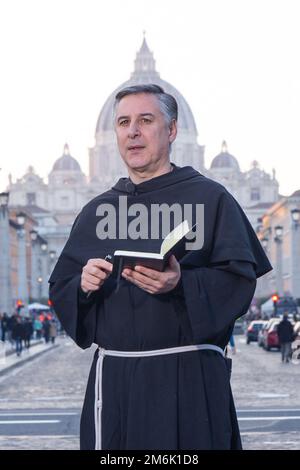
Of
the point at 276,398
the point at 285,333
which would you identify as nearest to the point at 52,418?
the point at 276,398

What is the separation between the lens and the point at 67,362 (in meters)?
40.2

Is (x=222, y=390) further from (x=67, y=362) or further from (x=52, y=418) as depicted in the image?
(x=67, y=362)

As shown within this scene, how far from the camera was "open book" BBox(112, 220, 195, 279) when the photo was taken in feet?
16.3

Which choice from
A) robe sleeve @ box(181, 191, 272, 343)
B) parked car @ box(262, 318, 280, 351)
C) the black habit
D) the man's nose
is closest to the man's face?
the man's nose

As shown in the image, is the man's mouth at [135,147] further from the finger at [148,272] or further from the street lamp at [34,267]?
the street lamp at [34,267]

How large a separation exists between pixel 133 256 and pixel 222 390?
0.65 metres

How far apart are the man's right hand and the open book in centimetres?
4

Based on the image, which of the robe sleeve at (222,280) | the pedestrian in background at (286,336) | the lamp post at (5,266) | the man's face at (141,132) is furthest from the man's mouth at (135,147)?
the lamp post at (5,266)

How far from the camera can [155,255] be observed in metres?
4.96

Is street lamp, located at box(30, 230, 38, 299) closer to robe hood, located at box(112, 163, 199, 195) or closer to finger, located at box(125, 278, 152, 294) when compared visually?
robe hood, located at box(112, 163, 199, 195)

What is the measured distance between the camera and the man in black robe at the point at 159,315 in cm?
520

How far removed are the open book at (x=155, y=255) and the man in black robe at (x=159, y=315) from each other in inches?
1.2

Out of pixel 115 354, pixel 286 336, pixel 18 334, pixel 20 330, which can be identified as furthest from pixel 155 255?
Answer: pixel 20 330

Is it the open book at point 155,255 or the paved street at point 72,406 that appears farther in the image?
the paved street at point 72,406
